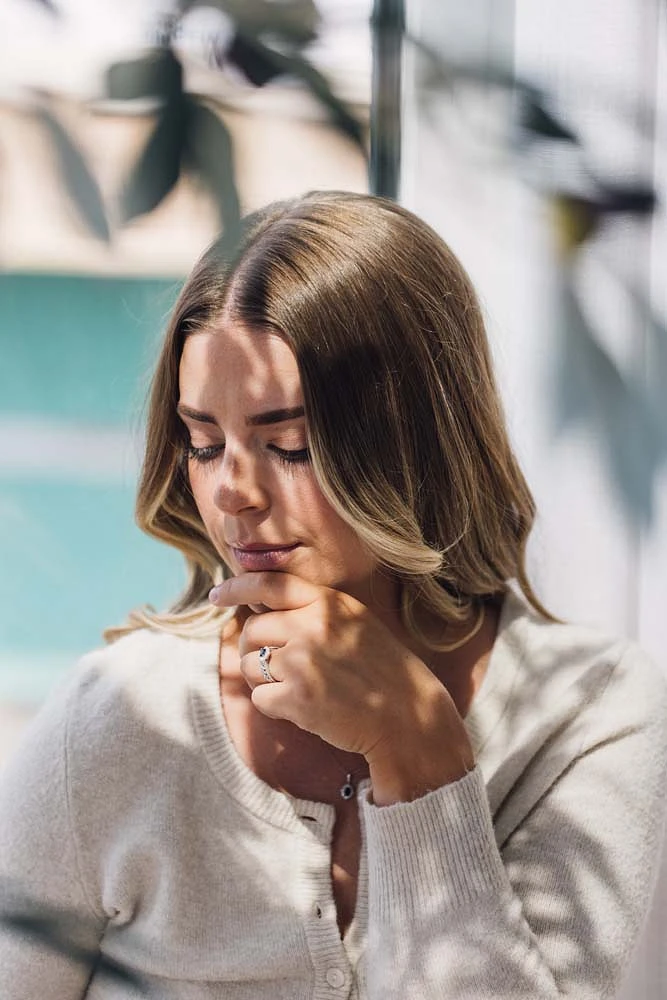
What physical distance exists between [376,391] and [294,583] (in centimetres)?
22

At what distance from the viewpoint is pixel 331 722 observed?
120cm

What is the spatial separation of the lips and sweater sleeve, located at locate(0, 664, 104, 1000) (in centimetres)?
30

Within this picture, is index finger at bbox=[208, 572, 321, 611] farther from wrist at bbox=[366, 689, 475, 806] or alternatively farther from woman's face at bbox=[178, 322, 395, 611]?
wrist at bbox=[366, 689, 475, 806]

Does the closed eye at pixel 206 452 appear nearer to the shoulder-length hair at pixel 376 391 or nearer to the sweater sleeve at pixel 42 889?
the shoulder-length hair at pixel 376 391

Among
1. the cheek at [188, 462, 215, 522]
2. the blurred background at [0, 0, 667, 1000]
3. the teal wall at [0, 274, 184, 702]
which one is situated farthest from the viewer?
the teal wall at [0, 274, 184, 702]

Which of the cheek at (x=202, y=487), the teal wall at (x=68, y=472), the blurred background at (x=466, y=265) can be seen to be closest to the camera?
the blurred background at (x=466, y=265)

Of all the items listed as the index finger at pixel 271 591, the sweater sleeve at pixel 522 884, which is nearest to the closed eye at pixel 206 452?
the index finger at pixel 271 591

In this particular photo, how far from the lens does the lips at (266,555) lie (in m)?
1.24

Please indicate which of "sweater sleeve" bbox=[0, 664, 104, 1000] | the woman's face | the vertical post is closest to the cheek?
the woman's face

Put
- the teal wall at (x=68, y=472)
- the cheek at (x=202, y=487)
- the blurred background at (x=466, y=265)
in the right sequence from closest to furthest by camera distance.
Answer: the blurred background at (x=466, y=265)
the cheek at (x=202, y=487)
the teal wall at (x=68, y=472)

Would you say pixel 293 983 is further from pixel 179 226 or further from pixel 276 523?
pixel 179 226

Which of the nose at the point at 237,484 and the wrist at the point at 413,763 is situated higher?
the nose at the point at 237,484

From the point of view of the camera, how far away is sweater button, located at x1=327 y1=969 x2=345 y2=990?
122cm

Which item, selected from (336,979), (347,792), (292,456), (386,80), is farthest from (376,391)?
(336,979)
